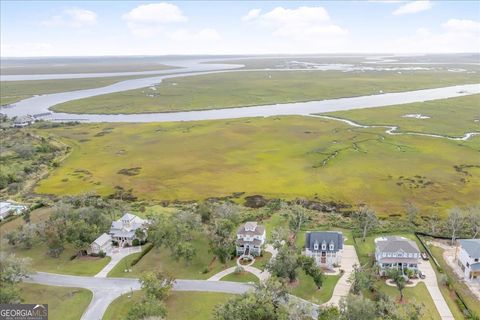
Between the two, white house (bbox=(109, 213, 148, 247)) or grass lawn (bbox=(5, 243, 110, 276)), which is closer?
grass lawn (bbox=(5, 243, 110, 276))

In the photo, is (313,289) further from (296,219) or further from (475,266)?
(475,266)

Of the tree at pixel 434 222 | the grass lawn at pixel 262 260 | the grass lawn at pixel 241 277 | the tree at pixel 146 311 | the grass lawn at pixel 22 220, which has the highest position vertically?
the tree at pixel 146 311

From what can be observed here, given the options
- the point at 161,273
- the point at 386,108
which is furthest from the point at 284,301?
the point at 386,108

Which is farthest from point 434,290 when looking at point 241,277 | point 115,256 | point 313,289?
point 115,256

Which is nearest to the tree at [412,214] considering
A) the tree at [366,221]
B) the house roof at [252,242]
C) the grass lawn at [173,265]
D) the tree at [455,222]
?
the tree at [455,222]

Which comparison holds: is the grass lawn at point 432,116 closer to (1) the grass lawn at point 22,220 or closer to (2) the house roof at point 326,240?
(2) the house roof at point 326,240

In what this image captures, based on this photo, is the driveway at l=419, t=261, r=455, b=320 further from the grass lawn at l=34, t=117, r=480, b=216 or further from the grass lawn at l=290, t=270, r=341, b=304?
the grass lawn at l=34, t=117, r=480, b=216

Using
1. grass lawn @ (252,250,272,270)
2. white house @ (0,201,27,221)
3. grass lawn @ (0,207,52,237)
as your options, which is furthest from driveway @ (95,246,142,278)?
white house @ (0,201,27,221)
